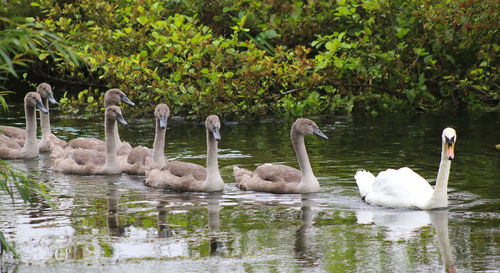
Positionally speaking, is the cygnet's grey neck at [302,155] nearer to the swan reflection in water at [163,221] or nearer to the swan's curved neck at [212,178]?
the swan's curved neck at [212,178]

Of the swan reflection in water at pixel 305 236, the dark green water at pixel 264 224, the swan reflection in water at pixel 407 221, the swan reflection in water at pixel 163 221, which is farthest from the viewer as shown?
the swan reflection in water at pixel 163 221

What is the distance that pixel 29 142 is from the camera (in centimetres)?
1655

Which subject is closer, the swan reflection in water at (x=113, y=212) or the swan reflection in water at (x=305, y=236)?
the swan reflection in water at (x=305, y=236)

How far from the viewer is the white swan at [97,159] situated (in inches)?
584

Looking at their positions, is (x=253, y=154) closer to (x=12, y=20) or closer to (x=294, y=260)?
(x=294, y=260)

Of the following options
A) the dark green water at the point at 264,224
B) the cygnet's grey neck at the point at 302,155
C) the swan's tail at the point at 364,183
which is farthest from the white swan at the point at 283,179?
the swan's tail at the point at 364,183

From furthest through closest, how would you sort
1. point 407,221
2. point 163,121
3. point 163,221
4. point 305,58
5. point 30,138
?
1. point 305,58
2. point 30,138
3. point 163,121
4. point 163,221
5. point 407,221

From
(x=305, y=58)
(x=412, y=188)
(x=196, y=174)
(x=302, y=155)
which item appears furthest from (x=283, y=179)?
(x=305, y=58)

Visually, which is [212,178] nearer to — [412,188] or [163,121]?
[163,121]

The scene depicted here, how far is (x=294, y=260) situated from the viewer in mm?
9109

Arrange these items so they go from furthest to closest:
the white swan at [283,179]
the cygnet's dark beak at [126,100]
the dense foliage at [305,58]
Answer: the dense foliage at [305,58] → the cygnet's dark beak at [126,100] → the white swan at [283,179]

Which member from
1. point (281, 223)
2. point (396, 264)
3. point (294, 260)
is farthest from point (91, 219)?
point (396, 264)

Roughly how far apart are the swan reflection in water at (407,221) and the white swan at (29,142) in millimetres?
7398

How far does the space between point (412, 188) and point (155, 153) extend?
4.92 metres
